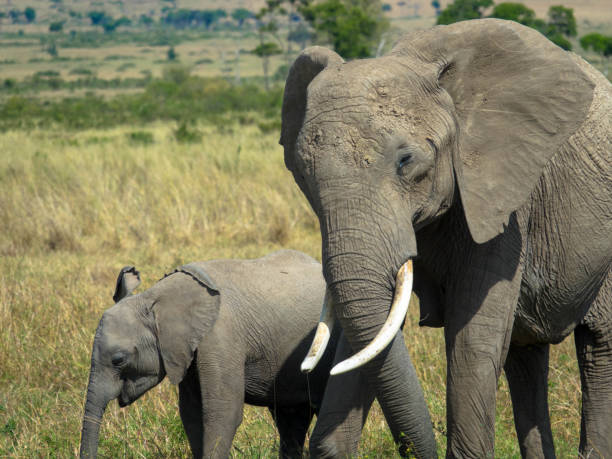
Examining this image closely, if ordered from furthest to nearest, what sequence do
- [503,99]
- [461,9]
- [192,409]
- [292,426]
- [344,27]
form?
[344,27] < [461,9] < [292,426] < [192,409] < [503,99]

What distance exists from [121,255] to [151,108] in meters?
20.4

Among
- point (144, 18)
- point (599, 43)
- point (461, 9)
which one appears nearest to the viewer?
point (461, 9)

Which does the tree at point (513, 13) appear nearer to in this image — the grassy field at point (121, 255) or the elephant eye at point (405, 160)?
the grassy field at point (121, 255)

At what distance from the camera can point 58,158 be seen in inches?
444

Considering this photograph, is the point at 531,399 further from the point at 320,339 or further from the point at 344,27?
the point at 344,27

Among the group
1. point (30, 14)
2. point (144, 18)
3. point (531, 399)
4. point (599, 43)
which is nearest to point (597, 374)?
point (531, 399)

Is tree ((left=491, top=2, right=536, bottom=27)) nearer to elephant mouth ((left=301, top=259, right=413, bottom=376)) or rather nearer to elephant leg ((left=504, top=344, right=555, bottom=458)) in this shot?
elephant leg ((left=504, top=344, right=555, bottom=458))

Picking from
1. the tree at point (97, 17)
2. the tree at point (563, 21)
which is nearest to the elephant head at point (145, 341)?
the tree at point (563, 21)

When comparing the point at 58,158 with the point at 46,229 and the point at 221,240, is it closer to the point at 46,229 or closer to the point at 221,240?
the point at 46,229

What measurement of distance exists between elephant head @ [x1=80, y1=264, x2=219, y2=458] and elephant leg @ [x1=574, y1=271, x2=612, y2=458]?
5.41ft

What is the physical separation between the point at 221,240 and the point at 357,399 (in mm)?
5550

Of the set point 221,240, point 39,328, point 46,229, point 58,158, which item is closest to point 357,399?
point 39,328

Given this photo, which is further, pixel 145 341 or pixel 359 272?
pixel 145 341

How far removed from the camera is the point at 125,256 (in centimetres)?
829
